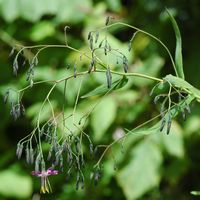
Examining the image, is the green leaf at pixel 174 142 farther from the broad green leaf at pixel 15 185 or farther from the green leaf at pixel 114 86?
the green leaf at pixel 114 86

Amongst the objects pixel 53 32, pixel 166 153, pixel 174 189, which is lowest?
pixel 174 189

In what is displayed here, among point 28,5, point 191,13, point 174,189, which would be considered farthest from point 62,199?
point 191,13

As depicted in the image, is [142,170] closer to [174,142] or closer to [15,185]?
[174,142]

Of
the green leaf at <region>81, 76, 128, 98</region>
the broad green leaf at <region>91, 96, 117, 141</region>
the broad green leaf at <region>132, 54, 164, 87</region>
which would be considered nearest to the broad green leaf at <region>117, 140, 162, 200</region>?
the broad green leaf at <region>91, 96, 117, 141</region>

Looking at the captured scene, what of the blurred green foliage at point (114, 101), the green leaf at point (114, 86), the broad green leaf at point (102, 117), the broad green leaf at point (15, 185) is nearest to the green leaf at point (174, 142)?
the blurred green foliage at point (114, 101)

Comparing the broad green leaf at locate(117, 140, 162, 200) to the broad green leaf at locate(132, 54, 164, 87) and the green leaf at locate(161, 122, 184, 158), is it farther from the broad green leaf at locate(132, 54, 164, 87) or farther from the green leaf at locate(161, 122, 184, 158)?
the broad green leaf at locate(132, 54, 164, 87)

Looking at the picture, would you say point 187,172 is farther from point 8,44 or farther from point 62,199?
point 8,44

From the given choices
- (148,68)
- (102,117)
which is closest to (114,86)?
(102,117)
